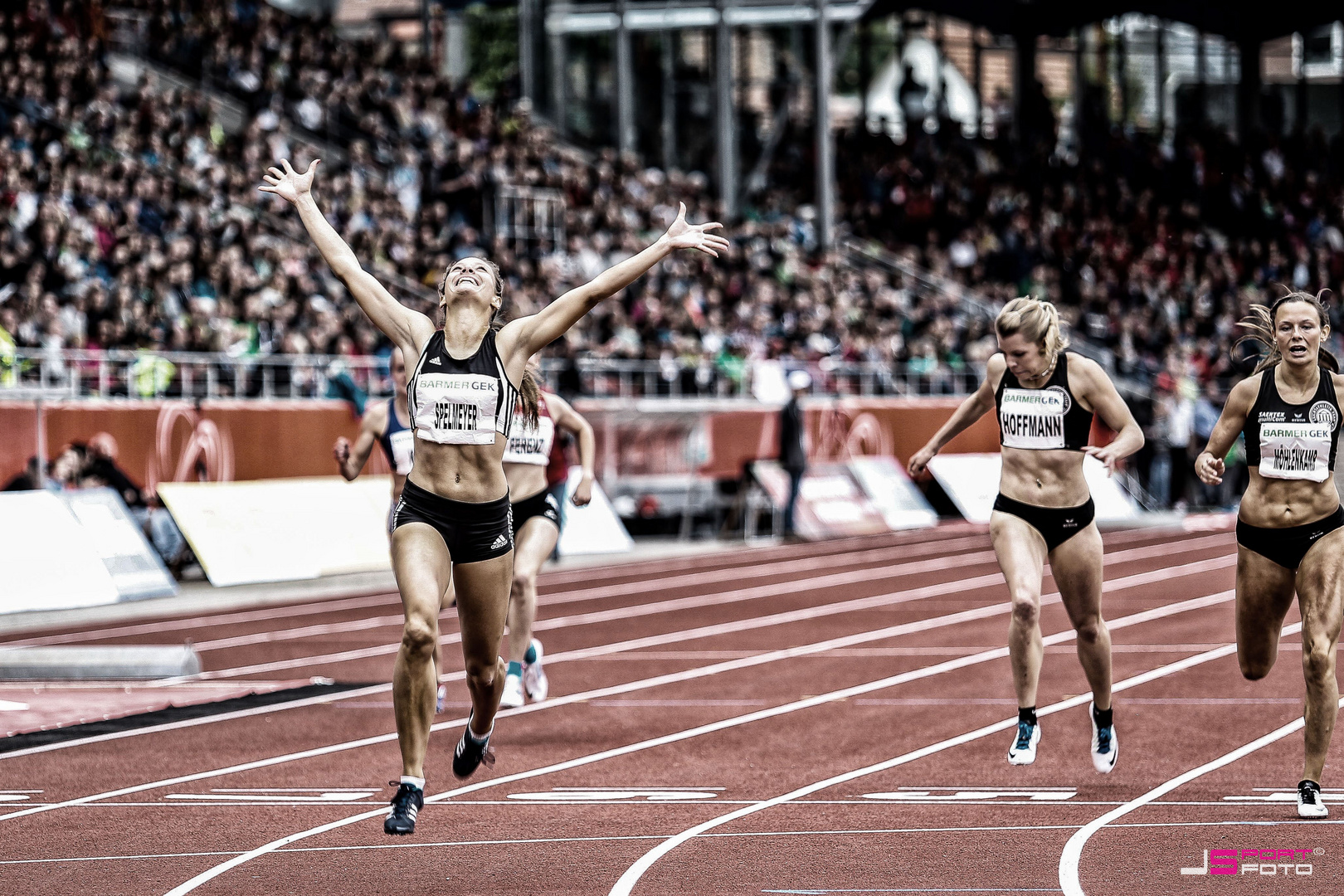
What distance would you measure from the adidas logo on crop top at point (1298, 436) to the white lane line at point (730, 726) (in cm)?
241

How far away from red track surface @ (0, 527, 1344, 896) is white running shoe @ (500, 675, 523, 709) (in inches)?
3.0

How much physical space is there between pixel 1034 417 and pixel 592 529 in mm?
14799

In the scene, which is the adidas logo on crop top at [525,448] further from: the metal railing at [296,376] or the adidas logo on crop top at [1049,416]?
the adidas logo on crop top at [1049,416]

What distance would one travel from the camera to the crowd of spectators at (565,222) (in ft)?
68.3

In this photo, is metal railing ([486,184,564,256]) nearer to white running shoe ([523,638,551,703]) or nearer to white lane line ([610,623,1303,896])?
white lane line ([610,623,1303,896])

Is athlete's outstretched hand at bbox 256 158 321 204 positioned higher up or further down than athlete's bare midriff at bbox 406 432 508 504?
higher up

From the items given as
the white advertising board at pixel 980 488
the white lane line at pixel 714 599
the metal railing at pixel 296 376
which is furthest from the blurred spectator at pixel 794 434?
the white advertising board at pixel 980 488

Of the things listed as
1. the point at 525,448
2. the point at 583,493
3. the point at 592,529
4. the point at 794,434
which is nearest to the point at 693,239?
the point at 583,493

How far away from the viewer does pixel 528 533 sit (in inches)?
443

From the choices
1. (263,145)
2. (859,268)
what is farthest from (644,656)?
(859,268)

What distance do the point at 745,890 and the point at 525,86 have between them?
33.6 m

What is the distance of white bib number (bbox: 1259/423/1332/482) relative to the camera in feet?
26.3

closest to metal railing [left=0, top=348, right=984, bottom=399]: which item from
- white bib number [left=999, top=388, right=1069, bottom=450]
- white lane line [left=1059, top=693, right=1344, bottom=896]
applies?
white bib number [left=999, top=388, right=1069, bottom=450]

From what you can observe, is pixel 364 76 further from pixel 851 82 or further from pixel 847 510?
pixel 851 82
